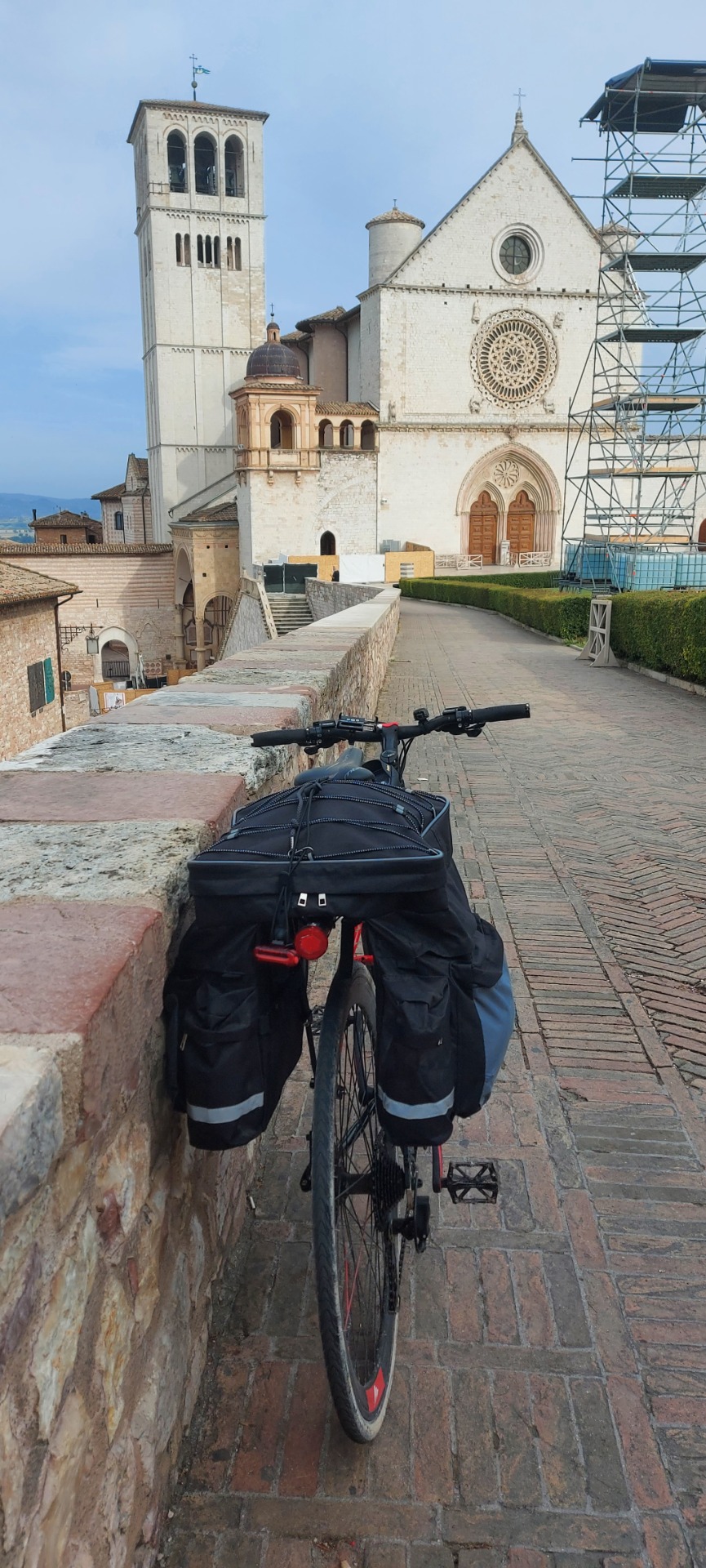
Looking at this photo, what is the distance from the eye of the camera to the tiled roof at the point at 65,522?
59000 mm

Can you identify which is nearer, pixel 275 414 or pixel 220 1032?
pixel 220 1032

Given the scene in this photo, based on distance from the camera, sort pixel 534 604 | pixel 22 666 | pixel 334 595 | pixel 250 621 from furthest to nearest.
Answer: pixel 250 621
pixel 334 595
pixel 22 666
pixel 534 604

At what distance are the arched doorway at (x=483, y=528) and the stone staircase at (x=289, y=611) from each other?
47.3ft

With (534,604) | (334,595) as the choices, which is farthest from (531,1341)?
(334,595)

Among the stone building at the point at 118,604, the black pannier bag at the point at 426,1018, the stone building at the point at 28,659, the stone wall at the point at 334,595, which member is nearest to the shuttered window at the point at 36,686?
the stone building at the point at 28,659

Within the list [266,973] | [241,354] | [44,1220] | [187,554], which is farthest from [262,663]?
[241,354]

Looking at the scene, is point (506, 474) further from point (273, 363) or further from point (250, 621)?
point (250, 621)

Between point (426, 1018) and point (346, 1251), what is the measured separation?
56 centimetres

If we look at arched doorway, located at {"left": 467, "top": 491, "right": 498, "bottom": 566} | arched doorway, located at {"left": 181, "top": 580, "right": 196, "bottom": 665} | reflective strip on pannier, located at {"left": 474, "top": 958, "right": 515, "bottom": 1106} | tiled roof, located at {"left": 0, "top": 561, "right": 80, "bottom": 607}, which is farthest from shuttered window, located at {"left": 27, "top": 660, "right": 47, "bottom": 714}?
arched doorway, located at {"left": 467, "top": 491, "right": 498, "bottom": 566}

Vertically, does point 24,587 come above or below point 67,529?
below

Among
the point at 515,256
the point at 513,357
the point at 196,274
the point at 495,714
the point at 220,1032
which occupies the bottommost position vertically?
the point at 220,1032

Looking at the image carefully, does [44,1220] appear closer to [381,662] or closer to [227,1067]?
[227,1067]

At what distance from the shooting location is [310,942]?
5.52ft

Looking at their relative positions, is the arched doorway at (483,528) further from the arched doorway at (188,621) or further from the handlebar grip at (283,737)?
the handlebar grip at (283,737)
